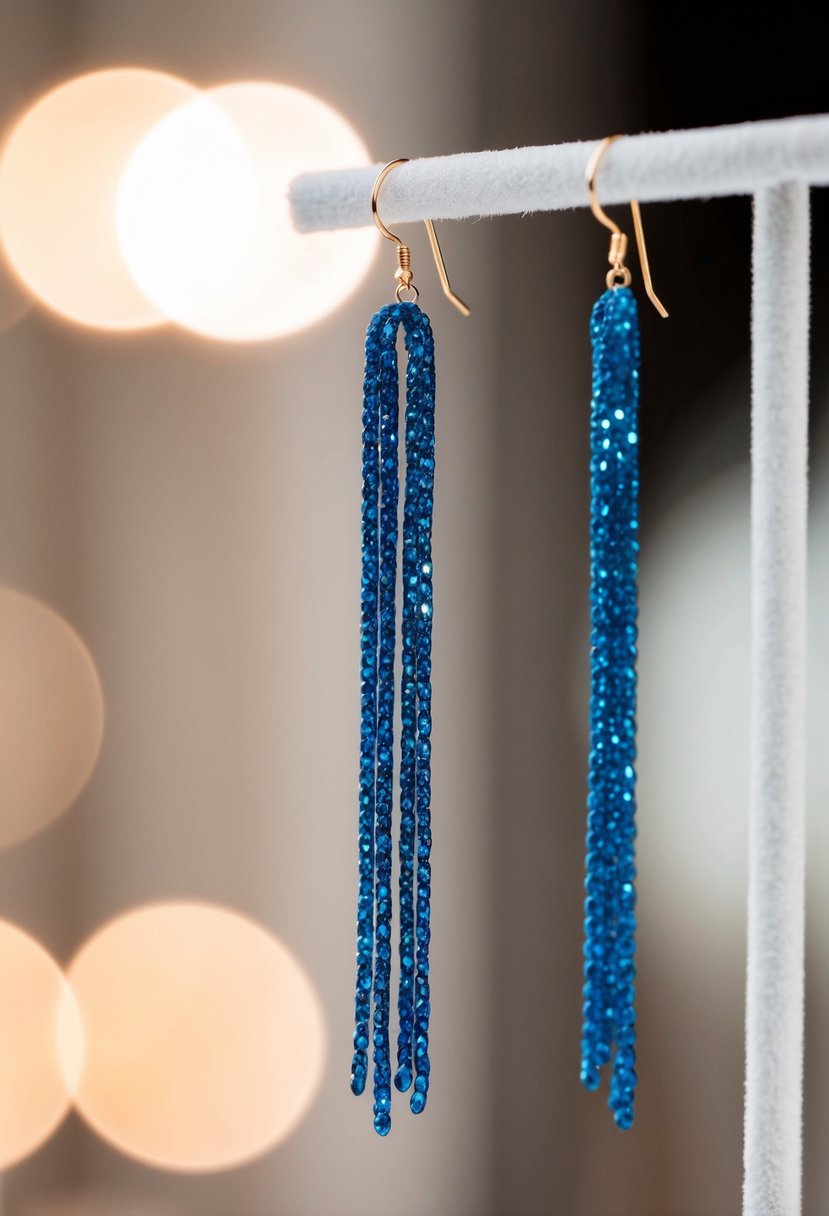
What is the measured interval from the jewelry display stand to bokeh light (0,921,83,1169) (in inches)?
31.1

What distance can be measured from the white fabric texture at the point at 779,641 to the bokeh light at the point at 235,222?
2.00 ft

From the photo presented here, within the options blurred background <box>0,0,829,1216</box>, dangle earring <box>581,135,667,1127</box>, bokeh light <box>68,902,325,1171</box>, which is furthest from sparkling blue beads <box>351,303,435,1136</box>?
bokeh light <box>68,902,325,1171</box>

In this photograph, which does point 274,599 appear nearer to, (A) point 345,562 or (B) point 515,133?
(A) point 345,562

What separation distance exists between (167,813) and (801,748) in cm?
77

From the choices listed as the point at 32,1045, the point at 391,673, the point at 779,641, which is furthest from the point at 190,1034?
the point at 779,641

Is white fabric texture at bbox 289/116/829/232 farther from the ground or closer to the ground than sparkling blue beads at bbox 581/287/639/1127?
farther from the ground

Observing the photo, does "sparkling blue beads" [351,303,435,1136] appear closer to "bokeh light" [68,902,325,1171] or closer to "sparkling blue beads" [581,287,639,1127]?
"sparkling blue beads" [581,287,639,1127]

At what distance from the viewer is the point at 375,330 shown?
639mm

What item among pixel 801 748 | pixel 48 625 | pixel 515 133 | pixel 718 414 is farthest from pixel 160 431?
pixel 801 748

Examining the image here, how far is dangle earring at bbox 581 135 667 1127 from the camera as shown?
0.57 metres

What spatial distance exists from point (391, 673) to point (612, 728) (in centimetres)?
15

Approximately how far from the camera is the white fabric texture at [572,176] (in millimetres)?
513

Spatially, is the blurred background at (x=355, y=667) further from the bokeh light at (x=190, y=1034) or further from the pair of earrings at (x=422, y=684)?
the pair of earrings at (x=422, y=684)

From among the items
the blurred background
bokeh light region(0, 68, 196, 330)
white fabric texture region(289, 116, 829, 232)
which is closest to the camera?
white fabric texture region(289, 116, 829, 232)
